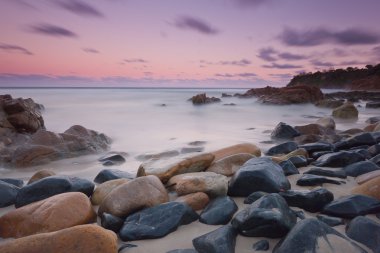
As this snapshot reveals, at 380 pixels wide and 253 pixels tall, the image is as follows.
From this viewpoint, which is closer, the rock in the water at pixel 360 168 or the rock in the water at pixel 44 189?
the rock in the water at pixel 44 189

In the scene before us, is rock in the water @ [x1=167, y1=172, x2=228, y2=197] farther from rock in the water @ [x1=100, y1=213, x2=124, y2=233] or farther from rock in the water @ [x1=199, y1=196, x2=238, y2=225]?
rock in the water @ [x1=100, y1=213, x2=124, y2=233]

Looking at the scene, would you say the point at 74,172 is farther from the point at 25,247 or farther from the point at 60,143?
the point at 25,247

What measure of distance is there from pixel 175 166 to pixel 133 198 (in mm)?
850

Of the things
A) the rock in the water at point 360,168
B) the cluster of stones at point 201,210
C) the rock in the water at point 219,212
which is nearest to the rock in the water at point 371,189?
the cluster of stones at point 201,210

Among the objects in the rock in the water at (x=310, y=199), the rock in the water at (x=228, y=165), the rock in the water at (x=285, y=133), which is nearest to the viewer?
the rock in the water at (x=310, y=199)

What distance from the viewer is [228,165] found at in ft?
11.8

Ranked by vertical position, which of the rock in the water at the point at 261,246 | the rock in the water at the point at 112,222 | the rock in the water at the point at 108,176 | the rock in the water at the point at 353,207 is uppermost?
the rock in the water at the point at 353,207

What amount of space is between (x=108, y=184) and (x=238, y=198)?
4.13ft

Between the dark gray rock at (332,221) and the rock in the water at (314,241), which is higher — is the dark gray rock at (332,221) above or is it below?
below

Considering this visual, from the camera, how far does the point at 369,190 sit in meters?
2.39

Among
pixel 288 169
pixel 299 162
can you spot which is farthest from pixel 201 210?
pixel 299 162

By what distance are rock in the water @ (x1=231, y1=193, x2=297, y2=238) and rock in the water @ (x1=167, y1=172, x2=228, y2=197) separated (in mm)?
592

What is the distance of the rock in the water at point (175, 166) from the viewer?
317 centimetres

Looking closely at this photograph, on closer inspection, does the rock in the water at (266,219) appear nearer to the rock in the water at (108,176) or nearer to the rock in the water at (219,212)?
the rock in the water at (219,212)
